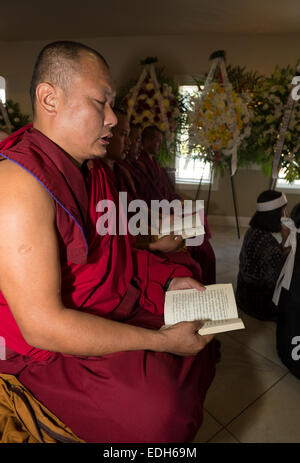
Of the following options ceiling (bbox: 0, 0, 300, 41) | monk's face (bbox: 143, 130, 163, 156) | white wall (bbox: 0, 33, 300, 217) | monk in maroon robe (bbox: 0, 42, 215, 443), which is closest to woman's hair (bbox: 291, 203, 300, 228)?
monk in maroon robe (bbox: 0, 42, 215, 443)

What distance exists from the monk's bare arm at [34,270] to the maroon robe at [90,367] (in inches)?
1.7

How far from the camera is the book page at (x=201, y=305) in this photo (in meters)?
0.99

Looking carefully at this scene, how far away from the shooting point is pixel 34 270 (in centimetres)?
68

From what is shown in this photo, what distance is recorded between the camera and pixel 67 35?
4324mm

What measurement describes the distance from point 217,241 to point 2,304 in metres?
3.18

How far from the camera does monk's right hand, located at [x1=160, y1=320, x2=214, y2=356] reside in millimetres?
865

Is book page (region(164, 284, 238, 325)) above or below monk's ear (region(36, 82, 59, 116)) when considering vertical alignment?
below

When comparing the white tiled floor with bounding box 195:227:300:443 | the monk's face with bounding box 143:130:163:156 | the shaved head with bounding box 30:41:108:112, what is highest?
the shaved head with bounding box 30:41:108:112

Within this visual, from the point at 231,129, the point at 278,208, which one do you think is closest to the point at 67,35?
the point at 231,129

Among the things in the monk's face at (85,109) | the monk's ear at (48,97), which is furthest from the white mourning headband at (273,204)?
the monk's ear at (48,97)

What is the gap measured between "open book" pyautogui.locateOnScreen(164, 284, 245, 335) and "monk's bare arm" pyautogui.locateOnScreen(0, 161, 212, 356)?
33cm

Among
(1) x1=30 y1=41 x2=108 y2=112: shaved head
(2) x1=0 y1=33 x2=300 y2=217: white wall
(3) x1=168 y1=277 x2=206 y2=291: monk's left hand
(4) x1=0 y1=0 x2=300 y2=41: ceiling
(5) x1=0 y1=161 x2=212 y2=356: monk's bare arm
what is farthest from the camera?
(2) x1=0 y1=33 x2=300 y2=217: white wall

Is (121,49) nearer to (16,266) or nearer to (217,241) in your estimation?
(217,241)

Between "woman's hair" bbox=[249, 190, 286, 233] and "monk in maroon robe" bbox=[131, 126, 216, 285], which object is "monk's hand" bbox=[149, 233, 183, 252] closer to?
"monk in maroon robe" bbox=[131, 126, 216, 285]
